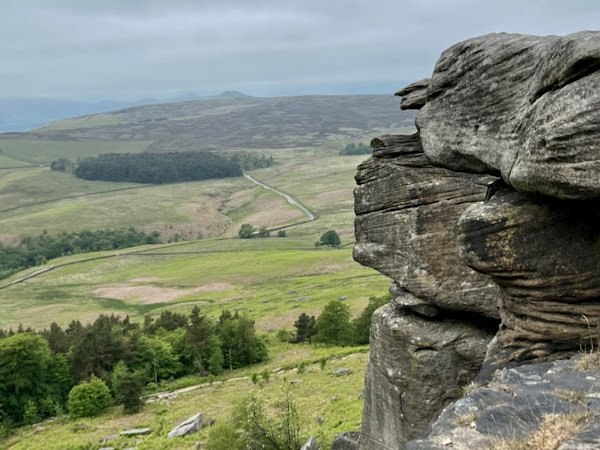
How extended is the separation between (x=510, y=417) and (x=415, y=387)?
11.2 metres

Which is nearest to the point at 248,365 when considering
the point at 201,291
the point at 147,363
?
the point at 147,363

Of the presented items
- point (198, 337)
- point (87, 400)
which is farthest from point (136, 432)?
point (198, 337)

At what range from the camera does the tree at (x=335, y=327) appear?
282ft

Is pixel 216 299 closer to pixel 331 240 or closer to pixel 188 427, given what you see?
pixel 331 240

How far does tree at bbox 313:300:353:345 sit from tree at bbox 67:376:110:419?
33.8 meters

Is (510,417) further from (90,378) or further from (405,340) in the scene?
(90,378)

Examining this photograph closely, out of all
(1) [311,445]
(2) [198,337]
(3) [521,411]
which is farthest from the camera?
(2) [198,337]

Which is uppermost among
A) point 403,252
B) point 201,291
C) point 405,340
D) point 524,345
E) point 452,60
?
point 452,60

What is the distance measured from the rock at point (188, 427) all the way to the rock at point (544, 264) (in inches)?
1708

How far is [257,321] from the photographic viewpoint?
107m

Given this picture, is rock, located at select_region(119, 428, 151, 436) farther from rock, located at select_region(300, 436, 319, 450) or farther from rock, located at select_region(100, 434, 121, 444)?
rock, located at select_region(300, 436, 319, 450)

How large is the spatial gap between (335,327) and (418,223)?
6556 centimetres

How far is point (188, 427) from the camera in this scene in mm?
53375

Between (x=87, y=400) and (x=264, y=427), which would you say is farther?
(x=87, y=400)
